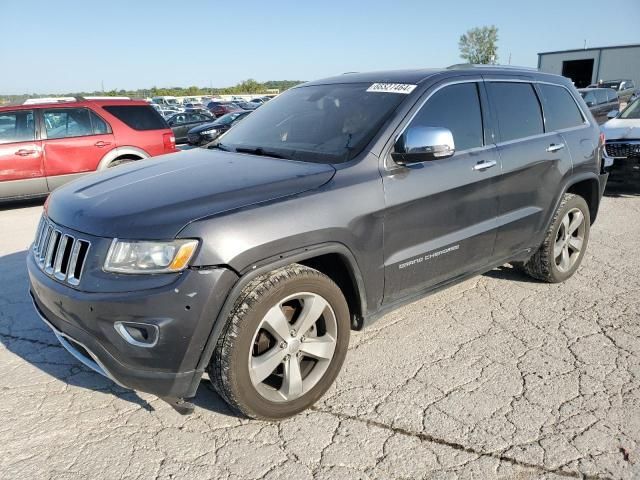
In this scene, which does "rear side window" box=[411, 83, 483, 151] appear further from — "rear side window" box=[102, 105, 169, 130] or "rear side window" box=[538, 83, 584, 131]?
"rear side window" box=[102, 105, 169, 130]

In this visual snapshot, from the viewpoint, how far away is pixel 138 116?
8.81 metres

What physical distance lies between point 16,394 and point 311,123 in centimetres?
245

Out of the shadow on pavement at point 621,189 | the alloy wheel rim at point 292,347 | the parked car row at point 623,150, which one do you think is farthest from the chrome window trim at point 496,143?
the shadow on pavement at point 621,189

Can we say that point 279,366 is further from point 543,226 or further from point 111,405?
point 543,226

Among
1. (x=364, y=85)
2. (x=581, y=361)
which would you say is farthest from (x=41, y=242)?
(x=581, y=361)

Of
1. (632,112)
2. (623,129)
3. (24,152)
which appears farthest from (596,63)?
(24,152)

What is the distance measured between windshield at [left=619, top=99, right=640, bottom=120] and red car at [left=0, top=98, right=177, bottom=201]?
796 cm

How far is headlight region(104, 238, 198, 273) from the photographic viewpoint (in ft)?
7.57

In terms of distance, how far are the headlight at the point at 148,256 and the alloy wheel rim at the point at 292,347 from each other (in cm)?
50

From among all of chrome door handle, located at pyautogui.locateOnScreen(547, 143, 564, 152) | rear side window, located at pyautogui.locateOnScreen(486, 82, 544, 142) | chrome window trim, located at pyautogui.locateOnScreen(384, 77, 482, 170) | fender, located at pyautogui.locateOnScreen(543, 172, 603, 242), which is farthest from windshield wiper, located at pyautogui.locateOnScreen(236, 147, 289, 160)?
fender, located at pyautogui.locateOnScreen(543, 172, 603, 242)

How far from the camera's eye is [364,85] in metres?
3.62

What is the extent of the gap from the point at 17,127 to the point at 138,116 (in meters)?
1.80

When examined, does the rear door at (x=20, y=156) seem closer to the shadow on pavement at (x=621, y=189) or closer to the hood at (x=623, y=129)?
the hood at (x=623, y=129)

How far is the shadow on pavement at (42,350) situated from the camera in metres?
3.01
